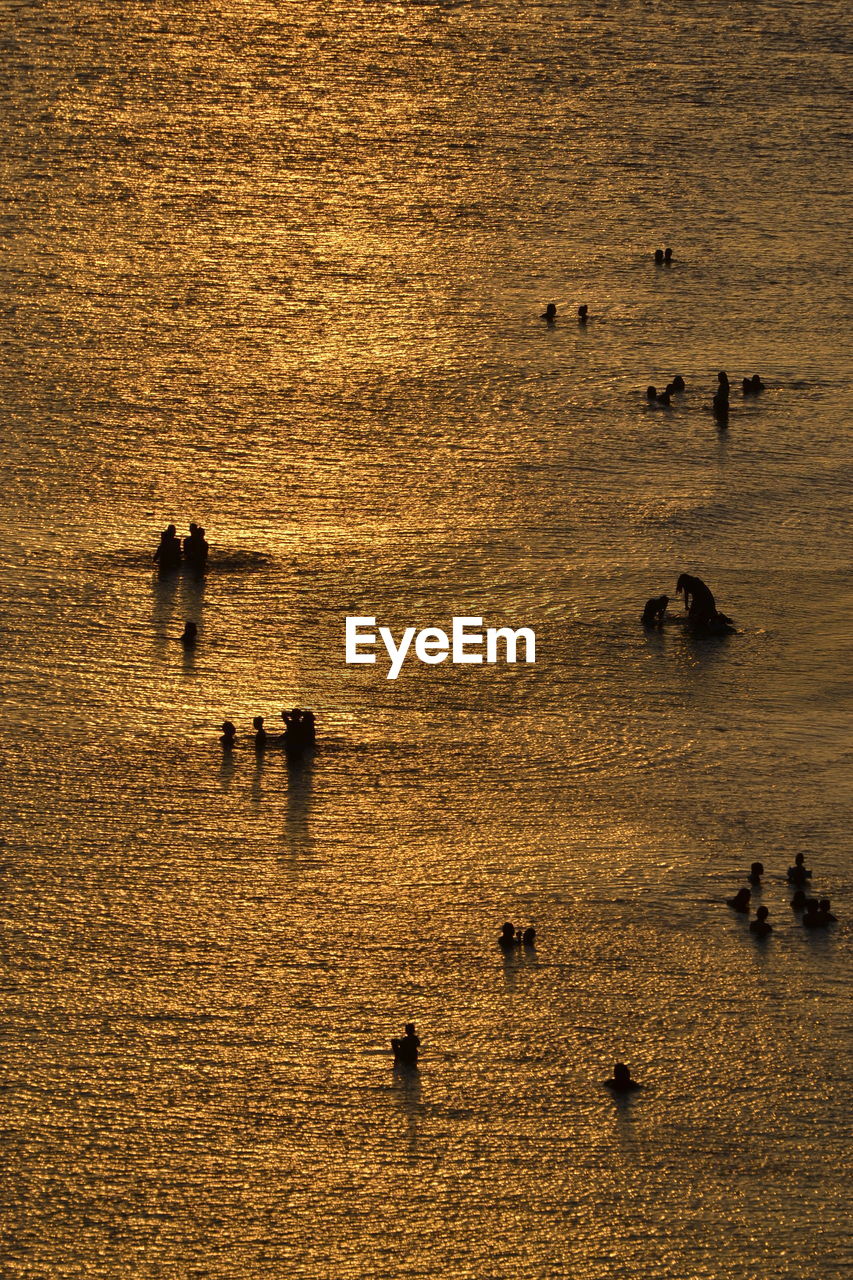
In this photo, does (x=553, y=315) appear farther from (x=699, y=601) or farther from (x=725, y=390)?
(x=699, y=601)

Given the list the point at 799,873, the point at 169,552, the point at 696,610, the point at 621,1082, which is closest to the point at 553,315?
the point at 169,552

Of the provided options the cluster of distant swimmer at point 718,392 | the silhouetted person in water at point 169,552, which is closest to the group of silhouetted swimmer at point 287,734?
the silhouetted person in water at point 169,552

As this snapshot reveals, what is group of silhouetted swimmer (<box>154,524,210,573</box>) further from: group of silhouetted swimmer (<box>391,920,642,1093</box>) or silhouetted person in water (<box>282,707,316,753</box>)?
group of silhouetted swimmer (<box>391,920,642,1093</box>)

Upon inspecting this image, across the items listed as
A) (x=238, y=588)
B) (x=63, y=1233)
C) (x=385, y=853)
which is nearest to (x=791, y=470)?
(x=238, y=588)

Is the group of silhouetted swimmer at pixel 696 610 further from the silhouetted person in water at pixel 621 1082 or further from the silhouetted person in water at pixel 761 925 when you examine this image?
the silhouetted person in water at pixel 621 1082

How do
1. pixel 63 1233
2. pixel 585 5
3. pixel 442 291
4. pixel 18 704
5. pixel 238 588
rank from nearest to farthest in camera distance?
1. pixel 63 1233
2. pixel 18 704
3. pixel 238 588
4. pixel 442 291
5. pixel 585 5

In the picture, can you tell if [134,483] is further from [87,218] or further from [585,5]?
[585,5]
